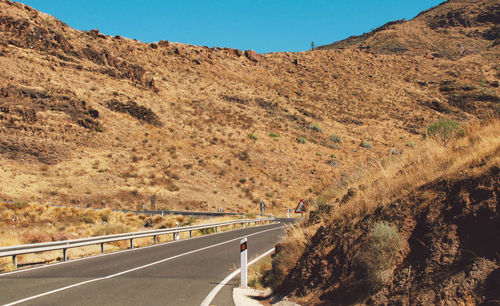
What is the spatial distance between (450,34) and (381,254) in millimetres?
132344

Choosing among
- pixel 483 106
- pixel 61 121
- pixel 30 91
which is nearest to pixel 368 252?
pixel 61 121

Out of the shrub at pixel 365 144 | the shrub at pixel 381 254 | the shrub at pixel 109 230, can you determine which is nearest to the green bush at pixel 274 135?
the shrub at pixel 365 144

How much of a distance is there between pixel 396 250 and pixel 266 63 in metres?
82.4

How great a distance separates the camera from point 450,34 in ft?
388

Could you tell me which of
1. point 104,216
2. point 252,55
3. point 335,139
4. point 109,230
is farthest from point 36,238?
point 252,55

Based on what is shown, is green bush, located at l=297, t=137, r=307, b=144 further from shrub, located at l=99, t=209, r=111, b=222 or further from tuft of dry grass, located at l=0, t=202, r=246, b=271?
shrub, located at l=99, t=209, r=111, b=222

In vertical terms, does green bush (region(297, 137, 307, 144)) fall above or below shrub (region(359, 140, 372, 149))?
above

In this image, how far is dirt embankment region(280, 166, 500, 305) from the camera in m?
4.16

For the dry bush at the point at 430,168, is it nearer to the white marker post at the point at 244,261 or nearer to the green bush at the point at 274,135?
the white marker post at the point at 244,261

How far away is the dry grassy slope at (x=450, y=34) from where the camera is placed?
352ft

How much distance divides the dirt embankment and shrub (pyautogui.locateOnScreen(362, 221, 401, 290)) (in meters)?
0.01

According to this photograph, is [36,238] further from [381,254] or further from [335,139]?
[335,139]

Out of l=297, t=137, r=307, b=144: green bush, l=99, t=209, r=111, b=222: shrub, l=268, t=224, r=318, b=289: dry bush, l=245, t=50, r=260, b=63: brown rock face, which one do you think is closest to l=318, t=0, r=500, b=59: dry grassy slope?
l=245, t=50, r=260, b=63: brown rock face

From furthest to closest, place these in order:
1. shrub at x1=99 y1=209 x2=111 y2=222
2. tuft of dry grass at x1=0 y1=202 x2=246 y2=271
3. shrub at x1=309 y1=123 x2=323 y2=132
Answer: shrub at x1=309 y1=123 x2=323 y2=132, shrub at x1=99 y1=209 x2=111 y2=222, tuft of dry grass at x1=0 y1=202 x2=246 y2=271
